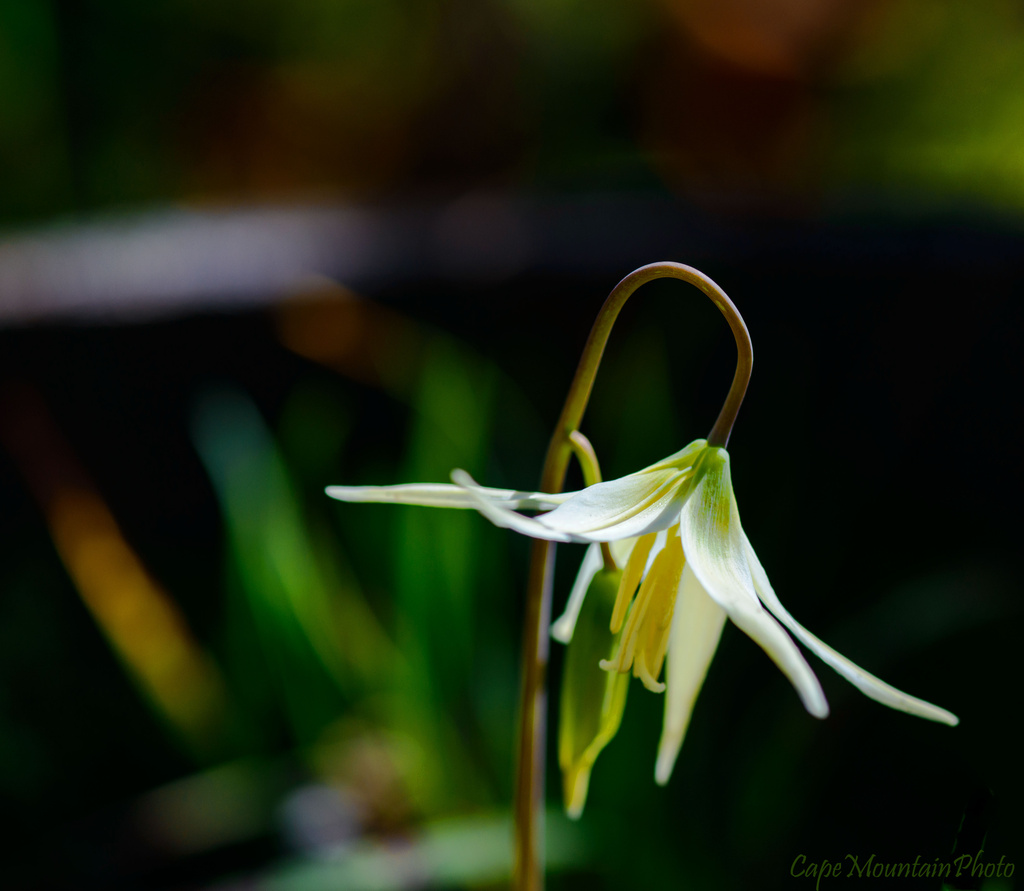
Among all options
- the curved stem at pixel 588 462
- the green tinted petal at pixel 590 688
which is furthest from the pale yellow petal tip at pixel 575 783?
the curved stem at pixel 588 462

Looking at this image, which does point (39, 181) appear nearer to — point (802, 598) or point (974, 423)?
point (802, 598)

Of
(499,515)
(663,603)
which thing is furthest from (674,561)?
(499,515)

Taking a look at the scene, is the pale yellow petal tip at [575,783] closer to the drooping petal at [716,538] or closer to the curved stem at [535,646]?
the curved stem at [535,646]

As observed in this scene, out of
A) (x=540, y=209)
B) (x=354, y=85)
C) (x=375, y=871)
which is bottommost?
(x=375, y=871)

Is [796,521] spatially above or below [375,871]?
above

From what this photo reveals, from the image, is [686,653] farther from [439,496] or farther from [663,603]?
[439,496]

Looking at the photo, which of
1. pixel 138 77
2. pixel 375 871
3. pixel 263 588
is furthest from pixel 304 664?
pixel 138 77
